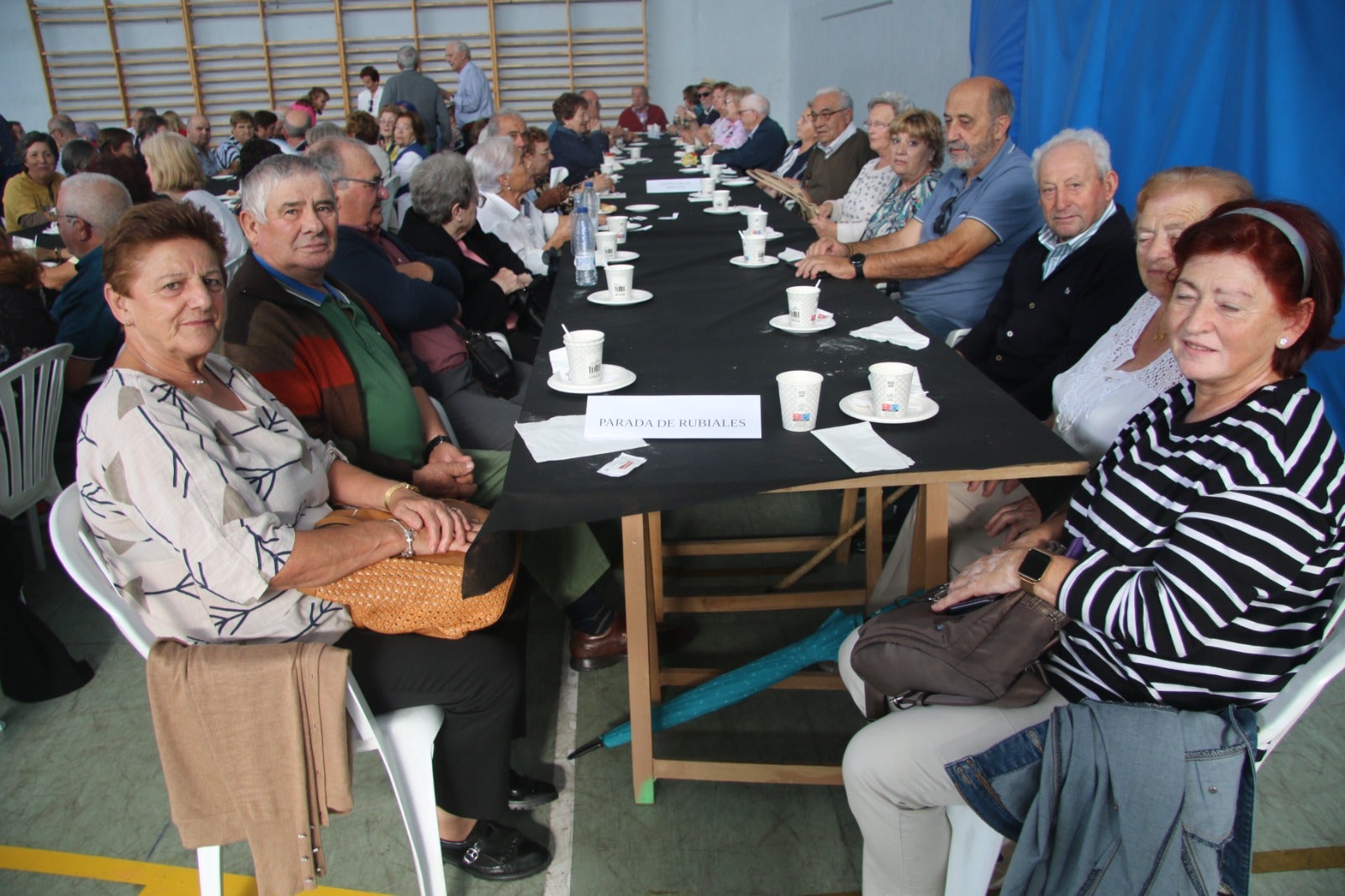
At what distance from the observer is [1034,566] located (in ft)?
4.11

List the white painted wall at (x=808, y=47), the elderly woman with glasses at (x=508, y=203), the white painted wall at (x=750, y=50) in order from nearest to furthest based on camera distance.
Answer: the elderly woman with glasses at (x=508, y=203) → the white painted wall at (x=808, y=47) → the white painted wall at (x=750, y=50)

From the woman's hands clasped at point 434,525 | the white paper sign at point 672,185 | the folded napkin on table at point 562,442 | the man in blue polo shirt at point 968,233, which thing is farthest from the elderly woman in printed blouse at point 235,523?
the white paper sign at point 672,185

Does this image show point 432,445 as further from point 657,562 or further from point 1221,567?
point 1221,567

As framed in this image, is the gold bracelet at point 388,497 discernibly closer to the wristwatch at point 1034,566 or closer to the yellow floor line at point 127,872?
the yellow floor line at point 127,872

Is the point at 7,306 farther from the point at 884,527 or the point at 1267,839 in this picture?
the point at 1267,839

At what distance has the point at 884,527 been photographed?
107 inches

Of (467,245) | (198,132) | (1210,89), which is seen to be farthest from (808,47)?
(1210,89)

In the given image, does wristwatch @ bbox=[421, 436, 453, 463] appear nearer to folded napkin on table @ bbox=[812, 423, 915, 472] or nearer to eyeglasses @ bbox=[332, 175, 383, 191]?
eyeglasses @ bbox=[332, 175, 383, 191]

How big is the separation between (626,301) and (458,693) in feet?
4.24

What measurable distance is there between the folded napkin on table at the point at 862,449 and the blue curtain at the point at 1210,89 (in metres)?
1.26

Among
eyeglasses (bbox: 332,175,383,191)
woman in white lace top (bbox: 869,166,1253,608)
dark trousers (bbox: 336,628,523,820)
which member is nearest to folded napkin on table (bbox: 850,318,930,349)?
woman in white lace top (bbox: 869,166,1253,608)

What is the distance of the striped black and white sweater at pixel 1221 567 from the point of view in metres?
1.06

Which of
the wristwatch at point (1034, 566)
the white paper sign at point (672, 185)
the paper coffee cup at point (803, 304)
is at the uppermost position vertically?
the white paper sign at point (672, 185)

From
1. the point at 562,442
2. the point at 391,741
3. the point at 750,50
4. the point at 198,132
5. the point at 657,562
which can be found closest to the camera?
the point at 391,741
